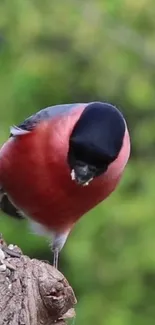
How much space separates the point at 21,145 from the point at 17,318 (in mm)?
841

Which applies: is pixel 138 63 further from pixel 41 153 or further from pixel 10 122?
pixel 41 153

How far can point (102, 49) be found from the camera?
5035 millimetres

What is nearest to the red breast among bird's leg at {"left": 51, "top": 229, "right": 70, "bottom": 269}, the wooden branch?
bird's leg at {"left": 51, "top": 229, "right": 70, "bottom": 269}

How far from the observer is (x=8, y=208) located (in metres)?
2.99

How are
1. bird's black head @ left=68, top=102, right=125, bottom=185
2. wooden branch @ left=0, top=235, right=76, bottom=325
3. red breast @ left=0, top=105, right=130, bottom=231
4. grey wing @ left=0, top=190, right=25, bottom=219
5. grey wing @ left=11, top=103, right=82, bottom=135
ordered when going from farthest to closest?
1. grey wing @ left=0, top=190, right=25, bottom=219
2. grey wing @ left=11, top=103, right=82, bottom=135
3. red breast @ left=0, top=105, right=130, bottom=231
4. bird's black head @ left=68, top=102, right=125, bottom=185
5. wooden branch @ left=0, top=235, right=76, bottom=325

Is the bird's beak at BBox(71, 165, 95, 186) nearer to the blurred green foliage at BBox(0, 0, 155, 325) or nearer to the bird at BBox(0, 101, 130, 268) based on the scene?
the bird at BBox(0, 101, 130, 268)

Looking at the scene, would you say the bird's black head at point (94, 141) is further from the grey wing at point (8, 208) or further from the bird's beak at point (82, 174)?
the grey wing at point (8, 208)

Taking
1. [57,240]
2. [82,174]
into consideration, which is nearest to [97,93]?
[57,240]

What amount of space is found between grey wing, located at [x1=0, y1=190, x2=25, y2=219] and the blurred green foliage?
4.08ft

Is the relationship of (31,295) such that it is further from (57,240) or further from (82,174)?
(57,240)

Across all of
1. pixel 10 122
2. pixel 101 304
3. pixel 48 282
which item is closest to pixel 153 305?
pixel 101 304

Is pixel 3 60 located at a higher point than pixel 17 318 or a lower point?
lower

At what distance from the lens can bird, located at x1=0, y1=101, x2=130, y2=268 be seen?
2.42 metres

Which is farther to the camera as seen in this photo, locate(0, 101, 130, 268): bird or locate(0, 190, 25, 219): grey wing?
locate(0, 190, 25, 219): grey wing
